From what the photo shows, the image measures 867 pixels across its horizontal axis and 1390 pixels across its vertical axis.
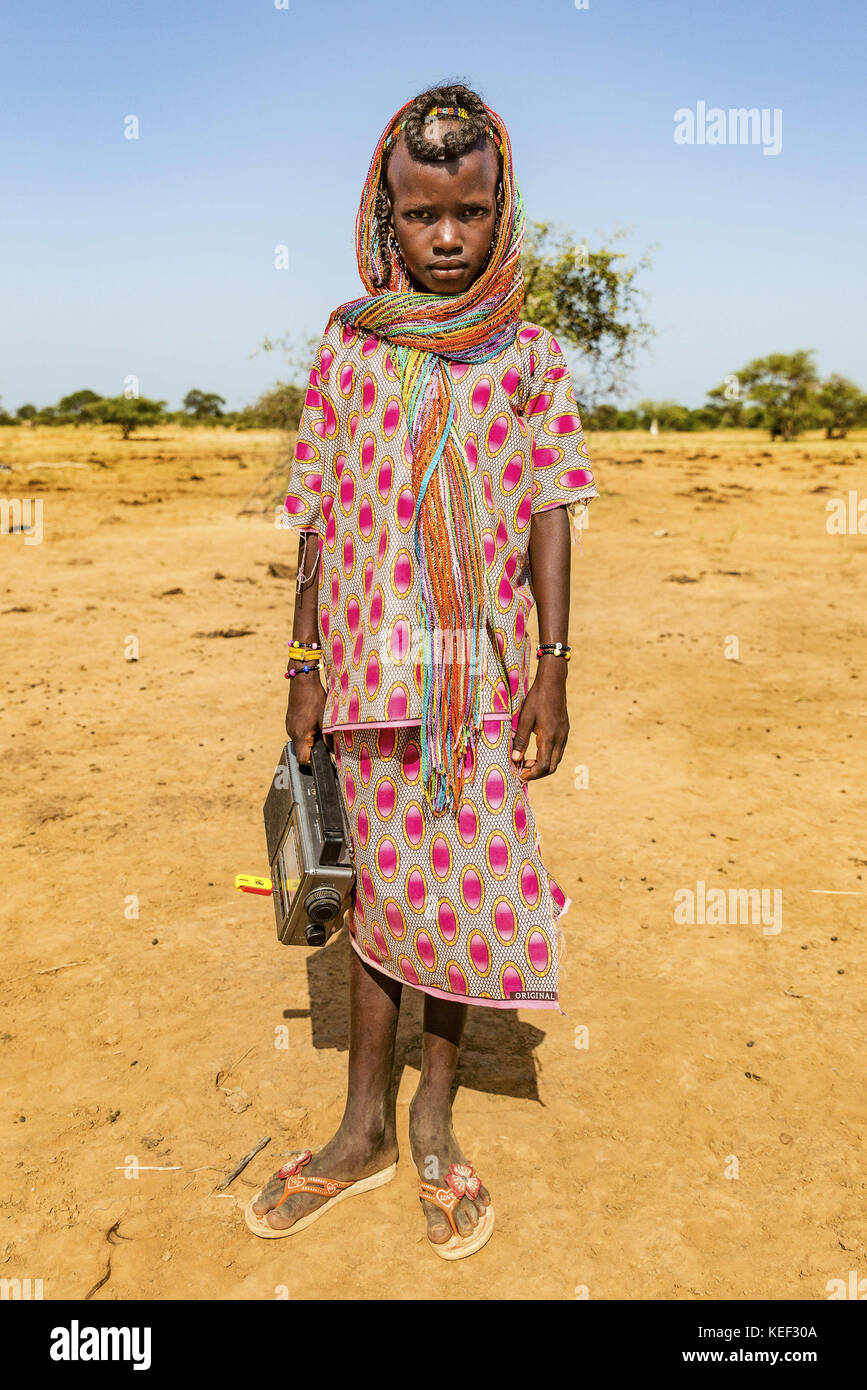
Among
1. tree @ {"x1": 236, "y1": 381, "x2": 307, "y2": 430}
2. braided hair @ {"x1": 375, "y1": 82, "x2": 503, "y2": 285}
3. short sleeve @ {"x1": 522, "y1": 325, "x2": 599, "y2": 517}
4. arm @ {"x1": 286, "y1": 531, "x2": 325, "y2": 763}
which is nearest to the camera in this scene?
braided hair @ {"x1": 375, "y1": 82, "x2": 503, "y2": 285}

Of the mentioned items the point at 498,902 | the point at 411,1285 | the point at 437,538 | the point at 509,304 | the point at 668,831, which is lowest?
the point at 411,1285

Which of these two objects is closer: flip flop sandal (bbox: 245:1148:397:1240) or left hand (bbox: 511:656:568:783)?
left hand (bbox: 511:656:568:783)

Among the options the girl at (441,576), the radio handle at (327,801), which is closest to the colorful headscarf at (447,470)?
the girl at (441,576)

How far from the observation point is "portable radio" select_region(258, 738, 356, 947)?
2195mm

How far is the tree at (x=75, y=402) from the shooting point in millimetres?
44697

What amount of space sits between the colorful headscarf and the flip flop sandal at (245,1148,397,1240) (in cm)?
97

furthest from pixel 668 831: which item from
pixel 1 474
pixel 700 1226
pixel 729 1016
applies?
pixel 1 474

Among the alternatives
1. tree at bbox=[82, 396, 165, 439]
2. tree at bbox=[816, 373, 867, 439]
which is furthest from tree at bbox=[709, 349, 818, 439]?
tree at bbox=[82, 396, 165, 439]

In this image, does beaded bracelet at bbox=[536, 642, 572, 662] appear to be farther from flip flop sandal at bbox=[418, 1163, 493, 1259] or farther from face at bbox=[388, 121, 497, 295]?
flip flop sandal at bbox=[418, 1163, 493, 1259]

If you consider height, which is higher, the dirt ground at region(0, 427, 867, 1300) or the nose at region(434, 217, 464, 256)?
the nose at region(434, 217, 464, 256)

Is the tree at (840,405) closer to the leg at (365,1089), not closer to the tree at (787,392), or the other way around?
the tree at (787,392)

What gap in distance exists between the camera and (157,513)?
13.1m

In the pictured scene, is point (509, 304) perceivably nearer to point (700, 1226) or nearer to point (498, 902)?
point (498, 902)

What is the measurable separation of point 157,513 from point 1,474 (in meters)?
5.91
